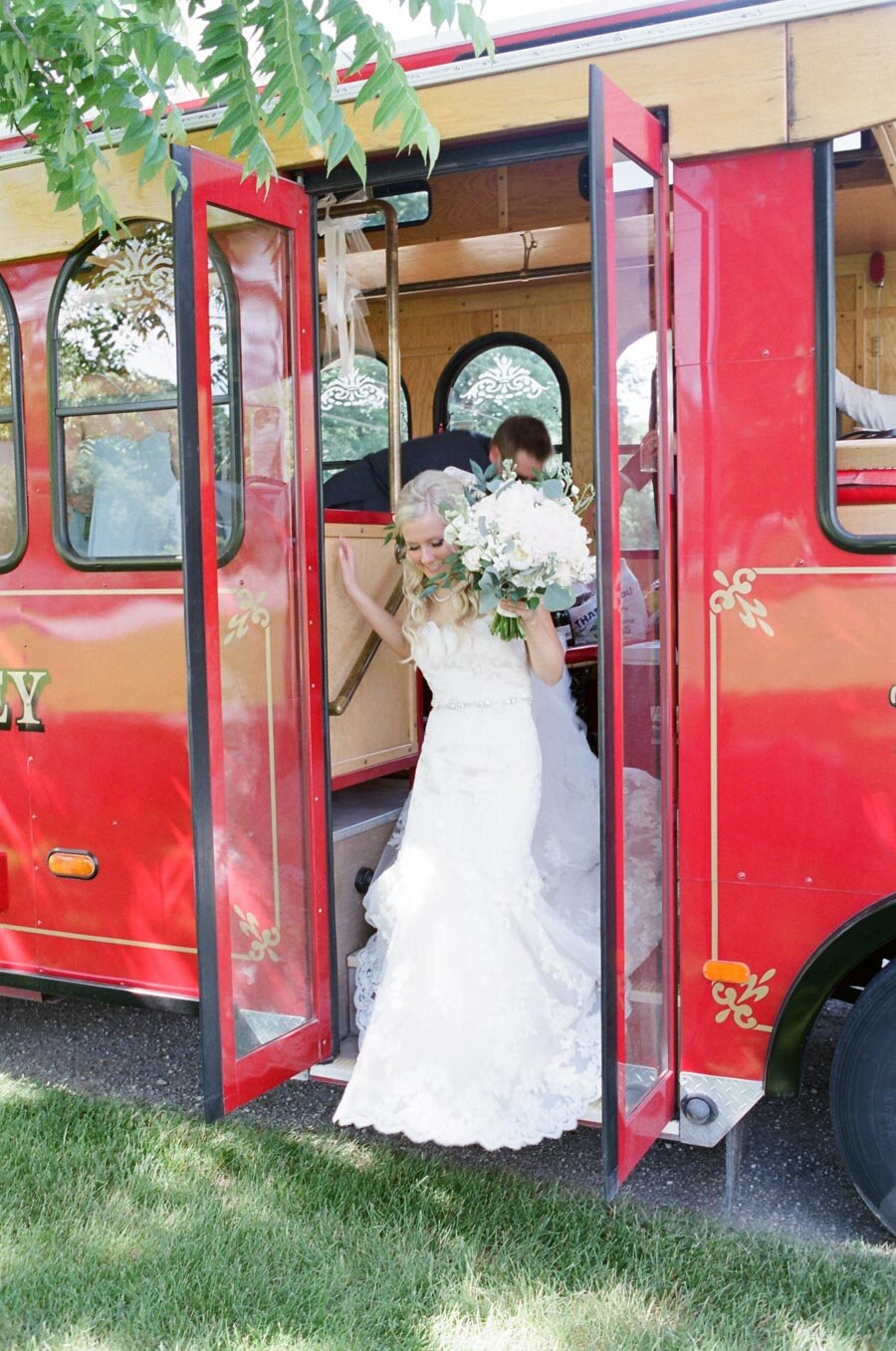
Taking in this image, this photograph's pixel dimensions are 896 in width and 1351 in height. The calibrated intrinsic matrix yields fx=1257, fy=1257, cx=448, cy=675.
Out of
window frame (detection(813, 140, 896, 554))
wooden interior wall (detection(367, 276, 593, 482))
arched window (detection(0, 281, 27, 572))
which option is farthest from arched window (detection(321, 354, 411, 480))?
window frame (detection(813, 140, 896, 554))

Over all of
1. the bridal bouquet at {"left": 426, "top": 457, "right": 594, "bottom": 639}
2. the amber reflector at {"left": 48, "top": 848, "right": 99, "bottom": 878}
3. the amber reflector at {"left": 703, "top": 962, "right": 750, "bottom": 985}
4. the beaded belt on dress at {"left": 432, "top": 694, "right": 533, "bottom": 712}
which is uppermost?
the bridal bouquet at {"left": 426, "top": 457, "right": 594, "bottom": 639}

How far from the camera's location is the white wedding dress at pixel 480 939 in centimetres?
320

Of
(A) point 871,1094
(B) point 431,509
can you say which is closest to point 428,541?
(B) point 431,509

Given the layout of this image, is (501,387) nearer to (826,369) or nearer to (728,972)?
(826,369)

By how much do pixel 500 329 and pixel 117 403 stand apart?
8.22ft

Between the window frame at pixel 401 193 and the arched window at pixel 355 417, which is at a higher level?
the window frame at pixel 401 193

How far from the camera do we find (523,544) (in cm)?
310

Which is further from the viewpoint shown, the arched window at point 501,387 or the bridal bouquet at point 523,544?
the arched window at point 501,387

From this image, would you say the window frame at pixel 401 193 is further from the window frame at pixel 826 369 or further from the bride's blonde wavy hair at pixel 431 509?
the window frame at pixel 826 369

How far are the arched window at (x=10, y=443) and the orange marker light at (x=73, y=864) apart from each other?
896 millimetres

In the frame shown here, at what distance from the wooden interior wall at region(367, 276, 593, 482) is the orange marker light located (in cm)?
274

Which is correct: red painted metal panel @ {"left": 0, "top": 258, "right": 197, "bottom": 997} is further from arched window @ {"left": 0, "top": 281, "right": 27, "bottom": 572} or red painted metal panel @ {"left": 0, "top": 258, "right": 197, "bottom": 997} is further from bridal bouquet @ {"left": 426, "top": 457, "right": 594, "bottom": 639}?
bridal bouquet @ {"left": 426, "top": 457, "right": 594, "bottom": 639}

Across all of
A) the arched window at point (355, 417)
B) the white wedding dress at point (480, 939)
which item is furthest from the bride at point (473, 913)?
the arched window at point (355, 417)

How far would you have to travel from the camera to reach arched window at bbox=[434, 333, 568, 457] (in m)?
5.59
